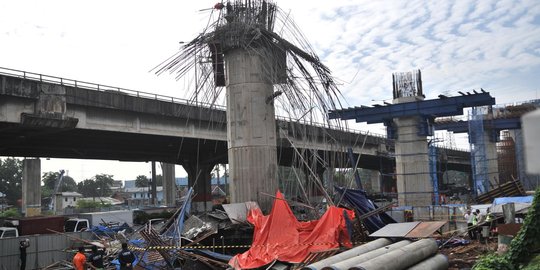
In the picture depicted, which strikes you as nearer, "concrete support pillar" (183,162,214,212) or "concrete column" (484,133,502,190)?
"concrete column" (484,133,502,190)

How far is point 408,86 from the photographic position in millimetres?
32125

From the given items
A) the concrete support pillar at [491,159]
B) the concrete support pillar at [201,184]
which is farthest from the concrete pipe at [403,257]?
the concrete support pillar at [201,184]

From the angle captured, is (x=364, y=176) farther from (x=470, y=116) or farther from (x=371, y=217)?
(x=371, y=217)

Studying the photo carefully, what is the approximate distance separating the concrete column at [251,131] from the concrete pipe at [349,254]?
5.34 metres

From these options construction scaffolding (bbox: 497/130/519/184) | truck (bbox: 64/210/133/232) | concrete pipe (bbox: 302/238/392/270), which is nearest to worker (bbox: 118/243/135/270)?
concrete pipe (bbox: 302/238/392/270)

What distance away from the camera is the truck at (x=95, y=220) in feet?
83.6

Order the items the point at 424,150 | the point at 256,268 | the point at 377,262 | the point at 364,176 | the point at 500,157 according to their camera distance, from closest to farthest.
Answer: the point at 377,262 → the point at 256,268 → the point at 424,150 → the point at 500,157 → the point at 364,176

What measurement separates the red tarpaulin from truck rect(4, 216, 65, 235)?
15414 mm

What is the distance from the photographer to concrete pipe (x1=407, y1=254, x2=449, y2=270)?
980 cm

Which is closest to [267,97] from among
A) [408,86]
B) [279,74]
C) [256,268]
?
[279,74]

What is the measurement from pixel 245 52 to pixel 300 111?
2.83 m

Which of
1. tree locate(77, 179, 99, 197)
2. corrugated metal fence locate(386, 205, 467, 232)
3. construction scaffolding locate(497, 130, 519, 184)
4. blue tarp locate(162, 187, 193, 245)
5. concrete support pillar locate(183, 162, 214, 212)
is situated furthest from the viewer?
tree locate(77, 179, 99, 197)

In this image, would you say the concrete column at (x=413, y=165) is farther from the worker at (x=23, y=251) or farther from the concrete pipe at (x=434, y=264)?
the worker at (x=23, y=251)

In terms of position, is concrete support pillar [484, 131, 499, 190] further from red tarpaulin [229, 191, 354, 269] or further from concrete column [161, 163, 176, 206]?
concrete column [161, 163, 176, 206]
